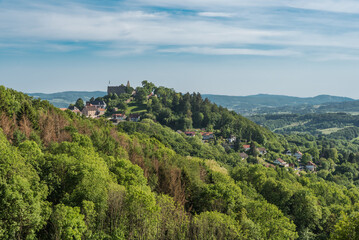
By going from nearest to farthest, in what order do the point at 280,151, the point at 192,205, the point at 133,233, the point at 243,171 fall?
the point at 133,233 < the point at 192,205 < the point at 243,171 < the point at 280,151

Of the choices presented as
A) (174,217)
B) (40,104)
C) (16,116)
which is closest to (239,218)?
(174,217)

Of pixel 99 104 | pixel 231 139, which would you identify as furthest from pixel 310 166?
pixel 99 104

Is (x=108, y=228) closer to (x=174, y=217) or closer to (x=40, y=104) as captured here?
(x=174, y=217)

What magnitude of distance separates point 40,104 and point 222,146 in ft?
309

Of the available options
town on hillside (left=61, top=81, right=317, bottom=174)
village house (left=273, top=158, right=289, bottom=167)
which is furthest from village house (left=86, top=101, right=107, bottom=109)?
village house (left=273, top=158, right=289, bottom=167)

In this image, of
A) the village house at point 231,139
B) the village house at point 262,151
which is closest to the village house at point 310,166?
the village house at point 262,151

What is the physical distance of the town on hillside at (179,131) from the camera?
140 m

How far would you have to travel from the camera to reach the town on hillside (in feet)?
458

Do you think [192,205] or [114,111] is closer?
[192,205]

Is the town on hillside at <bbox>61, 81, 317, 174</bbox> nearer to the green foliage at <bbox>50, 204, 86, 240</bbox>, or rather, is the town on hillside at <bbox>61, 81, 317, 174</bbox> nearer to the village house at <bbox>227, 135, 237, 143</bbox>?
the village house at <bbox>227, 135, 237, 143</bbox>

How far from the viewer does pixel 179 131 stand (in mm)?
151250

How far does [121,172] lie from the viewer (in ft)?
118

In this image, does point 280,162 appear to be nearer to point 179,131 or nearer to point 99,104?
point 179,131

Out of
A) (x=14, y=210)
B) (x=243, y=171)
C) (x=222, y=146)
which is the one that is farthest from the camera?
(x=222, y=146)
